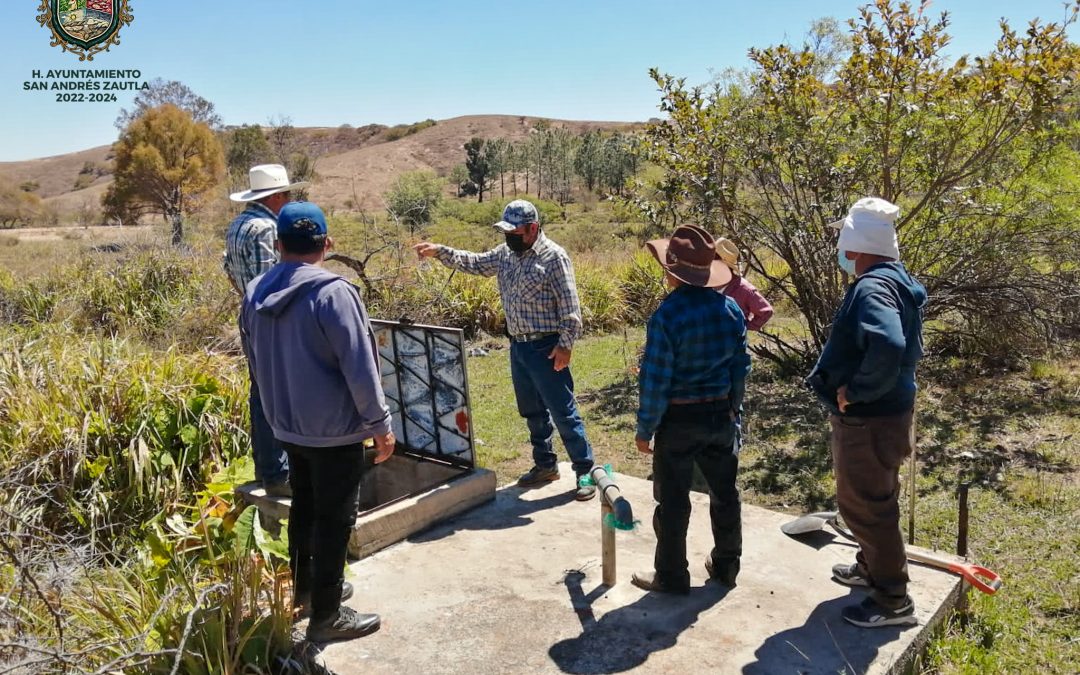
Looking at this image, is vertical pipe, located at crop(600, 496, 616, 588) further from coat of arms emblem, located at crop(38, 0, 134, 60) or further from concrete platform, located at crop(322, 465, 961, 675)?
coat of arms emblem, located at crop(38, 0, 134, 60)

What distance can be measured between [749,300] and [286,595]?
293cm

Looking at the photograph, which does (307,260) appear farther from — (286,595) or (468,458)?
(468,458)

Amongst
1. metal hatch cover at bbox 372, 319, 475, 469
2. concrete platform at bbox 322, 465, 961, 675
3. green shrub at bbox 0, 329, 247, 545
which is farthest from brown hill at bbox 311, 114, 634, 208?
concrete platform at bbox 322, 465, 961, 675

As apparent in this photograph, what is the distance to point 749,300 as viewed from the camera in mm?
4594

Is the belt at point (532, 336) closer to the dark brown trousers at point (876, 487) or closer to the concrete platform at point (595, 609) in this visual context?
the concrete platform at point (595, 609)

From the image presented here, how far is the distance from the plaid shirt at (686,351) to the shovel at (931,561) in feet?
4.24

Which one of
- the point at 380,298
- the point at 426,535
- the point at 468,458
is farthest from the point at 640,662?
the point at 380,298

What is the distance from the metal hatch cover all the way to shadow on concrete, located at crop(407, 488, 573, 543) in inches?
12.9

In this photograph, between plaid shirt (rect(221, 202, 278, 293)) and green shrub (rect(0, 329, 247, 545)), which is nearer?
plaid shirt (rect(221, 202, 278, 293))

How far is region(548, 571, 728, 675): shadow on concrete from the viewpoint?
11.0ft

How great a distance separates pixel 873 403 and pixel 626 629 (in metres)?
1.47

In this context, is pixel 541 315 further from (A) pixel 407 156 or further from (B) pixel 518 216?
(A) pixel 407 156

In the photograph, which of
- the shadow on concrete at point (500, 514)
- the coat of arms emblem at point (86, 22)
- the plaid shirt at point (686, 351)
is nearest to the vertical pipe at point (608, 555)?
the plaid shirt at point (686, 351)

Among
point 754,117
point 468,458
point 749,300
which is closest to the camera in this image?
point 749,300
